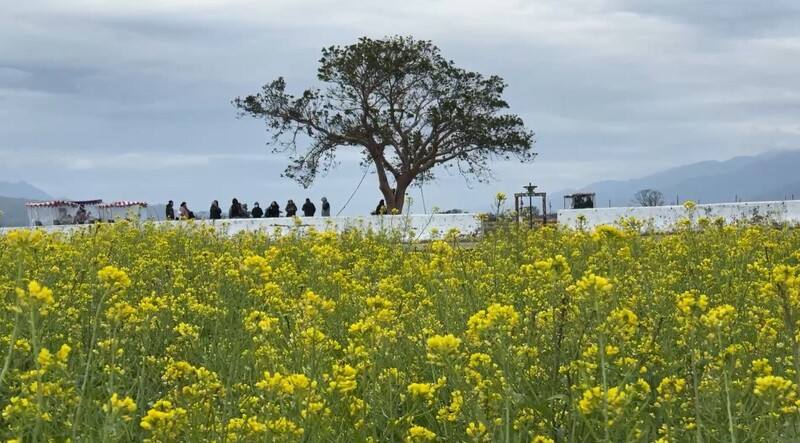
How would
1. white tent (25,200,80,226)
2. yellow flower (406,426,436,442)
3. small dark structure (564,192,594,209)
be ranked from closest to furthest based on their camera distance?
yellow flower (406,426,436,442), small dark structure (564,192,594,209), white tent (25,200,80,226)

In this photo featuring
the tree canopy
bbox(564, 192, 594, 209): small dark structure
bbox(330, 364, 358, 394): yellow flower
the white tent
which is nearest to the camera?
bbox(330, 364, 358, 394): yellow flower

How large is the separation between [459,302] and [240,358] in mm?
1638

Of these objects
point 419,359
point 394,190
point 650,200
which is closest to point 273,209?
point 394,190

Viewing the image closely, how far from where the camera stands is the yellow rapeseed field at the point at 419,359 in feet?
9.29

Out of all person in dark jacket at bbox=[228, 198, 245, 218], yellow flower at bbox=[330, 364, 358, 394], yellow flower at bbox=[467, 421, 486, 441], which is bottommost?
yellow flower at bbox=[467, 421, 486, 441]

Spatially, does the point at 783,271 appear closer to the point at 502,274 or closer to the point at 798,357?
the point at 798,357

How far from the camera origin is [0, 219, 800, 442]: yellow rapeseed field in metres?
2.83

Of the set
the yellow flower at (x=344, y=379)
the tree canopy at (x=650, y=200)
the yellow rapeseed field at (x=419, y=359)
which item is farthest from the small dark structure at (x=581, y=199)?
the yellow flower at (x=344, y=379)

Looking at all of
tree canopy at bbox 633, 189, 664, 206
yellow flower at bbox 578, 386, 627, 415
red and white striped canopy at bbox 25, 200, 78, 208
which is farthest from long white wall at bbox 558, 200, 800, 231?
red and white striped canopy at bbox 25, 200, 78, 208

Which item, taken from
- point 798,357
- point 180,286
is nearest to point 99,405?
point 798,357

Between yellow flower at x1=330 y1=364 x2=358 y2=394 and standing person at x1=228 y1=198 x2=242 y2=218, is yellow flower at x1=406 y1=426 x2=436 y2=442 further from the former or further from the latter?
standing person at x1=228 y1=198 x2=242 y2=218

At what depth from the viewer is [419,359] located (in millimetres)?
4656

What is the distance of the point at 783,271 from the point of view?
2.92 metres

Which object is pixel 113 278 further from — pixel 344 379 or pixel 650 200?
pixel 650 200
